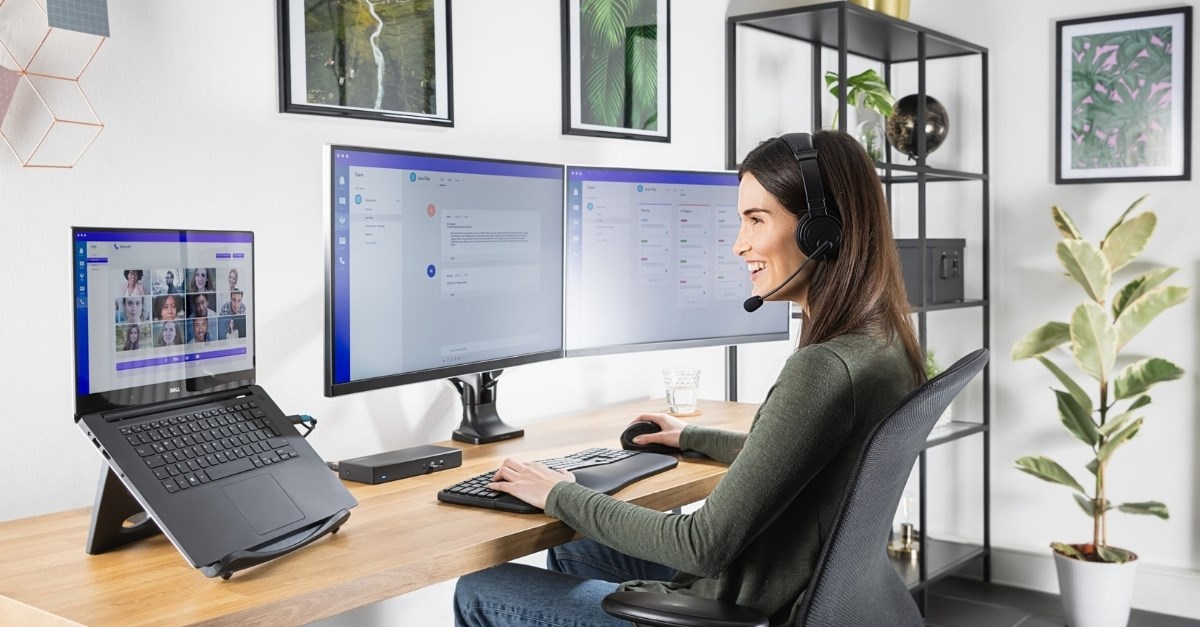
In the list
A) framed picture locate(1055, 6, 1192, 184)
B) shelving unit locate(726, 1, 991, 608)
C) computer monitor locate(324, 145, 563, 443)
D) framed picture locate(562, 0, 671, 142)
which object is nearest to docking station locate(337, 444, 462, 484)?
computer monitor locate(324, 145, 563, 443)

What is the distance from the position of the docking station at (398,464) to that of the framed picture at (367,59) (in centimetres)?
65

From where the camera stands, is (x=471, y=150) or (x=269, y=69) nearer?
(x=269, y=69)

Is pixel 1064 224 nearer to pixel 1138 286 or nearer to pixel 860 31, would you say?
pixel 1138 286

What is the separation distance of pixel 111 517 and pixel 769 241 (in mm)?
948

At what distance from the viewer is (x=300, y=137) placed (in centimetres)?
204

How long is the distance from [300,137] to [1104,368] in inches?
94.3

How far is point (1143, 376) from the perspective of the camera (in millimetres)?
3242

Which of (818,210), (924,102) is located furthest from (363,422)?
(924,102)

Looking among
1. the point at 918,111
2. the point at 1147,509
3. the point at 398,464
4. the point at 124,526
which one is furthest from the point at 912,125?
the point at 124,526

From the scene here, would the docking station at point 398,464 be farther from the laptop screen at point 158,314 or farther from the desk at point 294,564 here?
the laptop screen at point 158,314

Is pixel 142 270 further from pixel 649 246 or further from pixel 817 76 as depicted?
pixel 817 76

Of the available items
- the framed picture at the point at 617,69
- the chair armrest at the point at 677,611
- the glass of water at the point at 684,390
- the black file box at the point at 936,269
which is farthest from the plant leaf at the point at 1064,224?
the chair armrest at the point at 677,611

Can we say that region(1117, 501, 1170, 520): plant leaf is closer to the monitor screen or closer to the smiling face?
the monitor screen

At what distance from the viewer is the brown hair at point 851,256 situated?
1.49 metres
